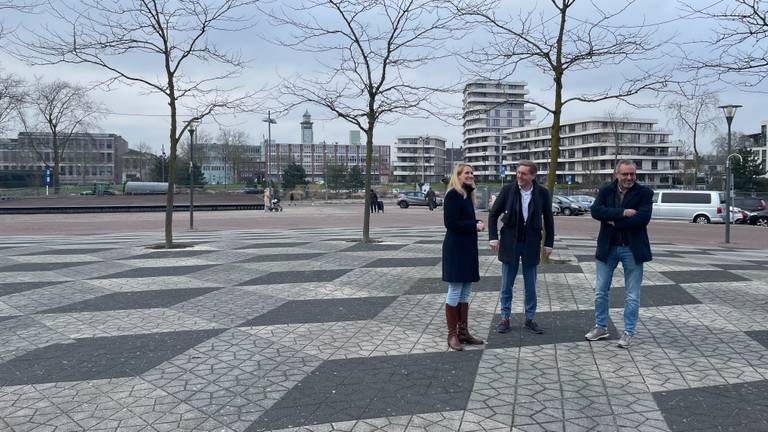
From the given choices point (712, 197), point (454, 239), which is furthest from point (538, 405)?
point (712, 197)

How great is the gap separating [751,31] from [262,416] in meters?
7.84

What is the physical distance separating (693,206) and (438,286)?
78.6 ft

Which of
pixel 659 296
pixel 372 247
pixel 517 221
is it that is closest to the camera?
pixel 517 221

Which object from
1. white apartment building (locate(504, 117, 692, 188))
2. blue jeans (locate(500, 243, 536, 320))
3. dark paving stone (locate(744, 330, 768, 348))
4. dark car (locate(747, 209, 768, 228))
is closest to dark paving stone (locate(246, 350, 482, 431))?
blue jeans (locate(500, 243, 536, 320))

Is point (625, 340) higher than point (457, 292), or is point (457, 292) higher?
point (457, 292)

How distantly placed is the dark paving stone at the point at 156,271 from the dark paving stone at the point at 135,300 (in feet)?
5.18

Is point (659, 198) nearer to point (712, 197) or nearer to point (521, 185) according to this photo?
point (712, 197)

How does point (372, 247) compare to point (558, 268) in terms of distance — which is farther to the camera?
point (372, 247)

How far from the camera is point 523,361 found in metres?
4.86

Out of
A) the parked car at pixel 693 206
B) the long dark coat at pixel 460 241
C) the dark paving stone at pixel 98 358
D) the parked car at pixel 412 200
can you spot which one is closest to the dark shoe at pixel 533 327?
the long dark coat at pixel 460 241

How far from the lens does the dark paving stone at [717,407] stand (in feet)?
11.7

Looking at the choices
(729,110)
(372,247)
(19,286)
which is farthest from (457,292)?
(729,110)

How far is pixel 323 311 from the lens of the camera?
6773mm

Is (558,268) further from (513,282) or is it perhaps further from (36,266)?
(36,266)
